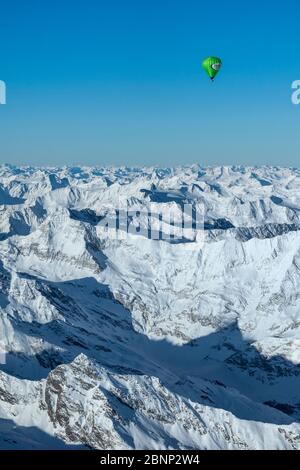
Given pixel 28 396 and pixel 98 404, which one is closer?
pixel 98 404

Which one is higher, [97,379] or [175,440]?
[97,379]
